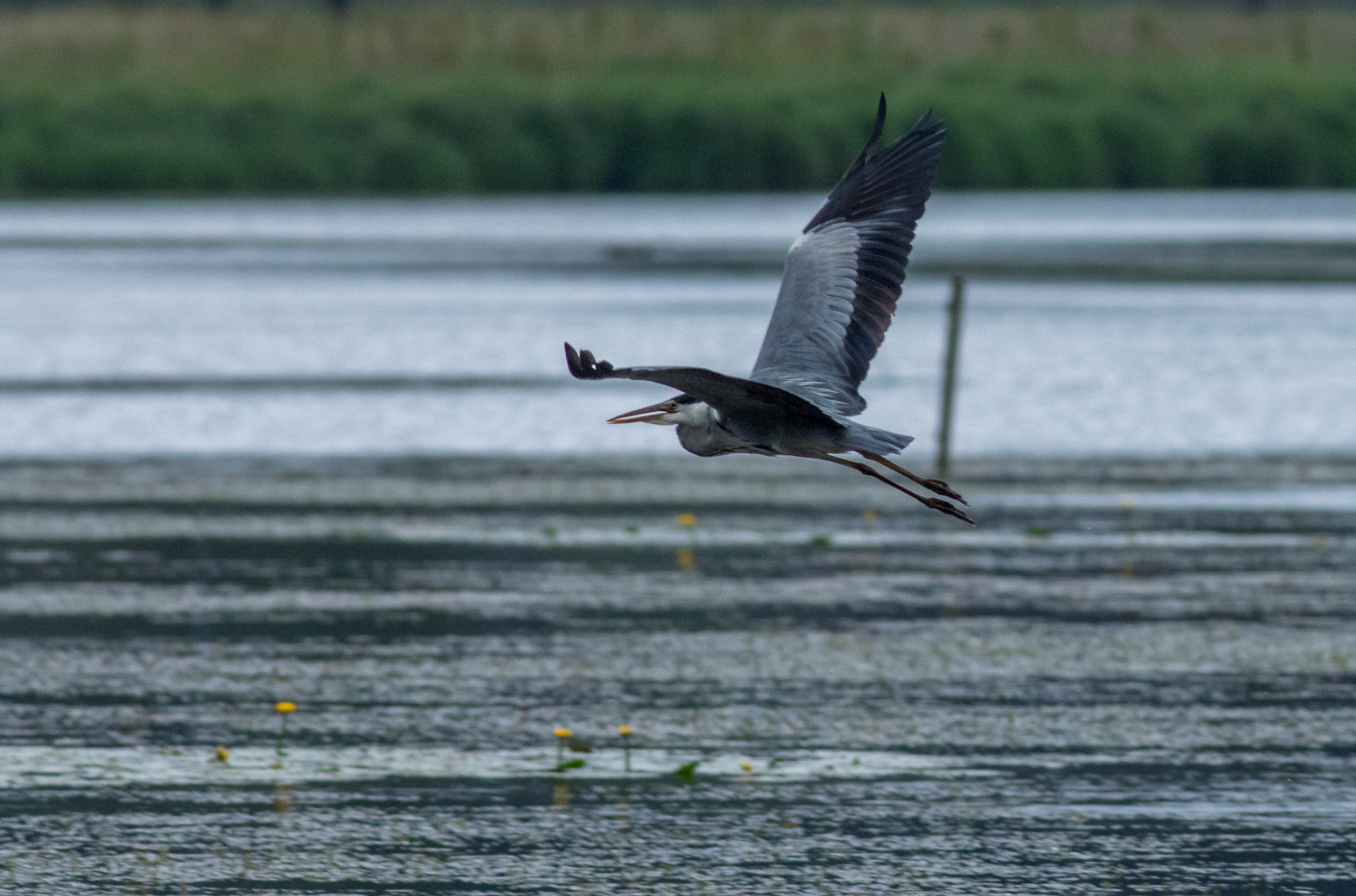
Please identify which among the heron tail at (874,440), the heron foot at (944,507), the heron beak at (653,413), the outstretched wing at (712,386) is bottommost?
the heron foot at (944,507)

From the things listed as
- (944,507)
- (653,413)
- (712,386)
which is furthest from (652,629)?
(712,386)

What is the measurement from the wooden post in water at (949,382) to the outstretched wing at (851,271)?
→ 6.78 meters

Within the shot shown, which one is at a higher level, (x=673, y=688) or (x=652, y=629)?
(x=652, y=629)

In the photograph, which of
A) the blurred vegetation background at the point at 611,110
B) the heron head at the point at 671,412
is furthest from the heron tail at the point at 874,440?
the blurred vegetation background at the point at 611,110

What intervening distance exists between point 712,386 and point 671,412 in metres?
0.59

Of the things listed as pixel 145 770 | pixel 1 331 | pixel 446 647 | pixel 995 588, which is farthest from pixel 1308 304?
pixel 145 770

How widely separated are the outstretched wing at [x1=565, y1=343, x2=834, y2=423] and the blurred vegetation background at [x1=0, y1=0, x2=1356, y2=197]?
1248 inches

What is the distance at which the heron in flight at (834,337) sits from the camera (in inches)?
270

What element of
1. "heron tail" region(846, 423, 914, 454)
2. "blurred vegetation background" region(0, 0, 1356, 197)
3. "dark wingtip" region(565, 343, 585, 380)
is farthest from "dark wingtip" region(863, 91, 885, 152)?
"blurred vegetation background" region(0, 0, 1356, 197)

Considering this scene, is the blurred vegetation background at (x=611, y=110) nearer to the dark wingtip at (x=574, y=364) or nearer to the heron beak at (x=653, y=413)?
the heron beak at (x=653, y=413)

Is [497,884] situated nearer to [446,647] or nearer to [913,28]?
[446,647]

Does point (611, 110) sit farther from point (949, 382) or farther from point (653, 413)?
point (653, 413)

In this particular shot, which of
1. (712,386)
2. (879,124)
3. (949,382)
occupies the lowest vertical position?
(712,386)

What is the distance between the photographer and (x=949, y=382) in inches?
617
